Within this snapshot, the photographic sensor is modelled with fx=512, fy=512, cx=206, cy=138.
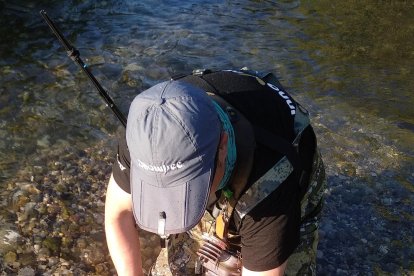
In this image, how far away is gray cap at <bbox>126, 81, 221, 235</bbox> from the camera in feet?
6.32

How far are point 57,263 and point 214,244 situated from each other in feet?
4.12

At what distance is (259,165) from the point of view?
2355 millimetres

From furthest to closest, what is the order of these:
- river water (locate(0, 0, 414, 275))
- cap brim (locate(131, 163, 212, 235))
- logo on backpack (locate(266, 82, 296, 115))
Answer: river water (locate(0, 0, 414, 275)), logo on backpack (locate(266, 82, 296, 115)), cap brim (locate(131, 163, 212, 235))

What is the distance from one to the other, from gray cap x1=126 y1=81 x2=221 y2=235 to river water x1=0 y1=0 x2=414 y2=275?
5.83 ft

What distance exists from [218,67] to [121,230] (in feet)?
12.9

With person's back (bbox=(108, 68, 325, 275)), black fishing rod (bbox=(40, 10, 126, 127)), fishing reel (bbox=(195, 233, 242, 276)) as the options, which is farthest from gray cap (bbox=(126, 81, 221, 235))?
fishing reel (bbox=(195, 233, 242, 276))

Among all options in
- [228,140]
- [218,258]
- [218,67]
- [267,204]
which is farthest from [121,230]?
[218,67]

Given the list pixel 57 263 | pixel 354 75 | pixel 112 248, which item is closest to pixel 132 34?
pixel 354 75

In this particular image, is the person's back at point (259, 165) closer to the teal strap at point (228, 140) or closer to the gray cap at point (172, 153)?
the teal strap at point (228, 140)

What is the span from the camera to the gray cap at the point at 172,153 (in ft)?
6.32

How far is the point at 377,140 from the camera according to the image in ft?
16.8

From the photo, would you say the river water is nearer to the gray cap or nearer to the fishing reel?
the fishing reel

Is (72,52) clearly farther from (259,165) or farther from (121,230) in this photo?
(259,165)

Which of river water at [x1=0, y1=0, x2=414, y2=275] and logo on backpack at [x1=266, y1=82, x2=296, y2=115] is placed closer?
logo on backpack at [x1=266, y1=82, x2=296, y2=115]
